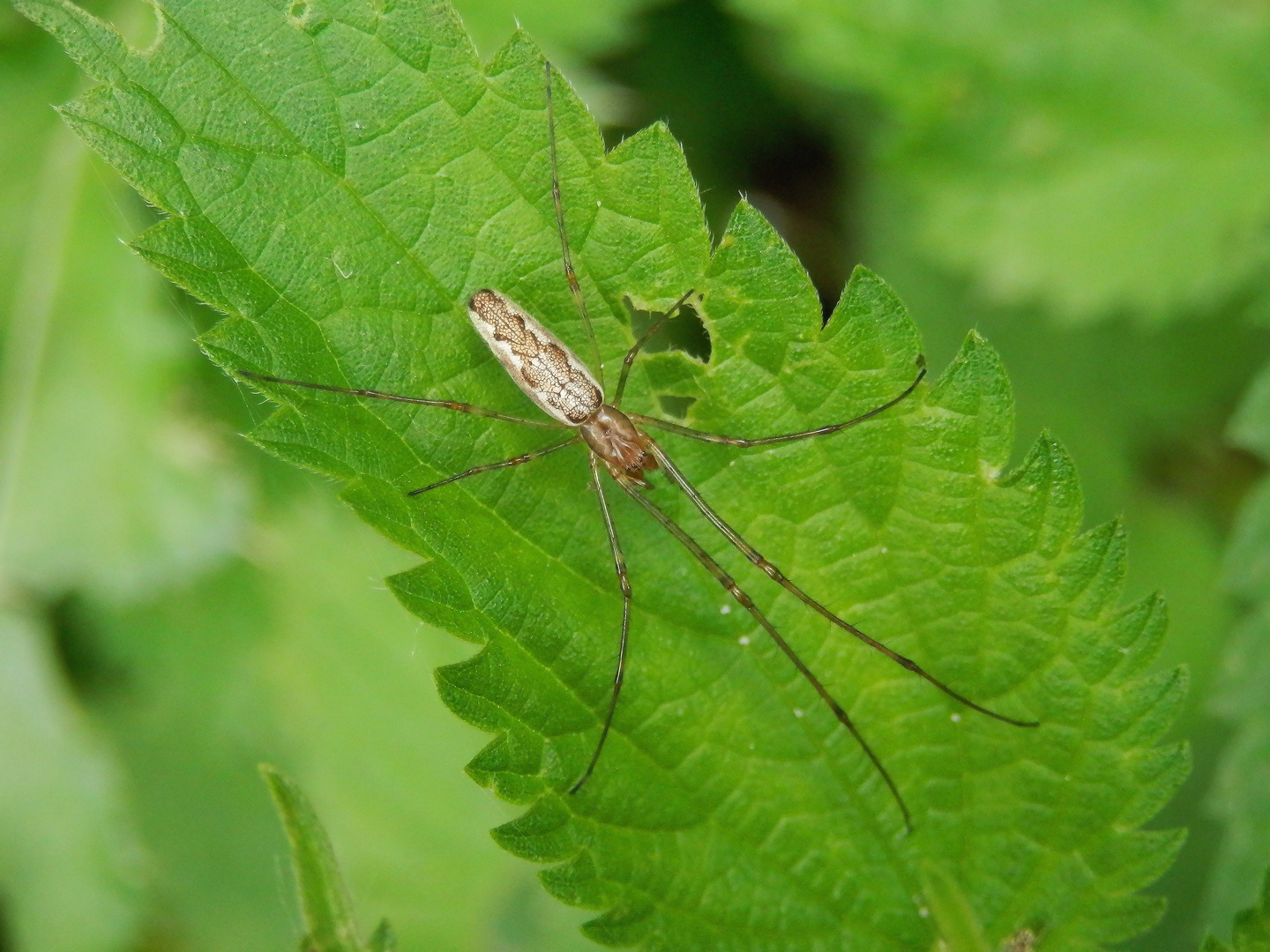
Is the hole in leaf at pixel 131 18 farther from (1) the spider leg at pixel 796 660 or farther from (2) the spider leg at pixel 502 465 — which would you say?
(1) the spider leg at pixel 796 660

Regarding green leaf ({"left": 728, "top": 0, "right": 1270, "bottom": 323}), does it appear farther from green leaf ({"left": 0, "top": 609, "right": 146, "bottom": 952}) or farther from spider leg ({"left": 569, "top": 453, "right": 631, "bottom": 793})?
green leaf ({"left": 0, "top": 609, "right": 146, "bottom": 952})

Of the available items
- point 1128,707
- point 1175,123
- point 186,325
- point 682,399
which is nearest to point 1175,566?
point 1175,123

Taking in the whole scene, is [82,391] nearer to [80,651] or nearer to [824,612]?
[80,651]

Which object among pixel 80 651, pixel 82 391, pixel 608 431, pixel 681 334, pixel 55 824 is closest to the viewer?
pixel 608 431

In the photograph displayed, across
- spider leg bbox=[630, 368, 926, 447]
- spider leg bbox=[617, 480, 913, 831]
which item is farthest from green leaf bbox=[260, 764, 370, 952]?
spider leg bbox=[630, 368, 926, 447]

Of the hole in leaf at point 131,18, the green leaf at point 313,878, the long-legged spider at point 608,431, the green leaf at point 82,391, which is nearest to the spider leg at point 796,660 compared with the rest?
the long-legged spider at point 608,431

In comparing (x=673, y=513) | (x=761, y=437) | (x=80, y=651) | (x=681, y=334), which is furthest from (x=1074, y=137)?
(x=80, y=651)
